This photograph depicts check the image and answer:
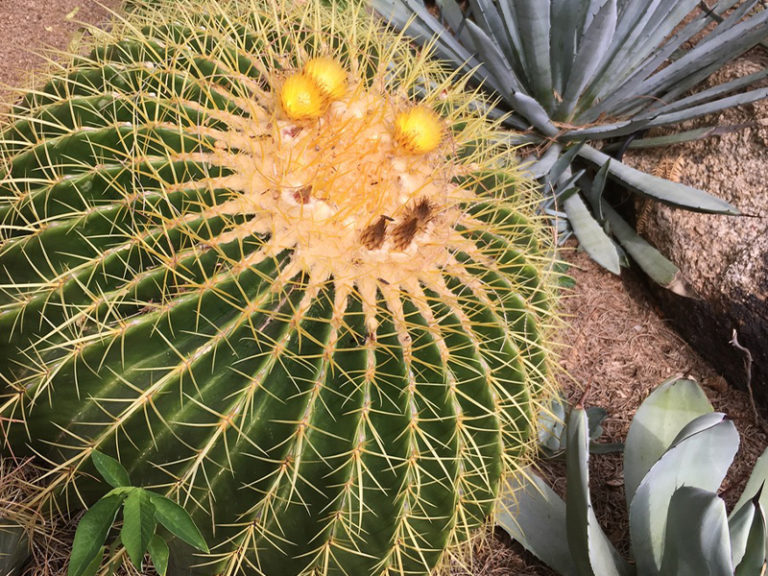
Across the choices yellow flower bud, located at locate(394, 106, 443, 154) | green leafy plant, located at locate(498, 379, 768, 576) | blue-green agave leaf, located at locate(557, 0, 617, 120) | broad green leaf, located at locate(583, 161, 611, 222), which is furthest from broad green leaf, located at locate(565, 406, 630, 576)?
blue-green agave leaf, located at locate(557, 0, 617, 120)

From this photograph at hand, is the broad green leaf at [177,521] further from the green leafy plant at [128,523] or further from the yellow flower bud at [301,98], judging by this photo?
the yellow flower bud at [301,98]

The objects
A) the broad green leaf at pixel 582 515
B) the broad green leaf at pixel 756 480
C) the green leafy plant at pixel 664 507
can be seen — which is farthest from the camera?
the broad green leaf at pixel 756 480

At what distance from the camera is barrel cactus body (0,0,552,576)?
54.4 inches

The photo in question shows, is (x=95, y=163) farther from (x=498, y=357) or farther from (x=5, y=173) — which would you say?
(x=498, y=357)

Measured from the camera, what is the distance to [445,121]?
70.4 inches

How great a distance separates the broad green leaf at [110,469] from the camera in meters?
1.29

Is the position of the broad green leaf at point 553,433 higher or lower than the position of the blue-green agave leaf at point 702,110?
lower

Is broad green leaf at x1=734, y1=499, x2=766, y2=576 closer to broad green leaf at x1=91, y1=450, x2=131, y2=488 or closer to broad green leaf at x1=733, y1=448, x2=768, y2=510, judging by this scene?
broad green leaf at x1=733, y1=448, x2=768, y2=510

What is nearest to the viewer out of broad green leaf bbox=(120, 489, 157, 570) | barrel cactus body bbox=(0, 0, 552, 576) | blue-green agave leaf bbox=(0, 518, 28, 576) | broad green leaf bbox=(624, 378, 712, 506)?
broad green leaf bbox=(120, 489, 157, 570)

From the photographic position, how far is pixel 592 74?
10.9 ft

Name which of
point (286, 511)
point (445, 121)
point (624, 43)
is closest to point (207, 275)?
point (286, 511)

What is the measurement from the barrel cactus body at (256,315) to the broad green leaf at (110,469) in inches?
3.0

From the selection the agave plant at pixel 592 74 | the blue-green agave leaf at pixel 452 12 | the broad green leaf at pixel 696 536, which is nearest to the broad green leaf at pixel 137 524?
the broad green leaf at pixel 696 536

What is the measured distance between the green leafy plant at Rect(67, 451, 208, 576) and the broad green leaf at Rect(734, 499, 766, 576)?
4.20ft
